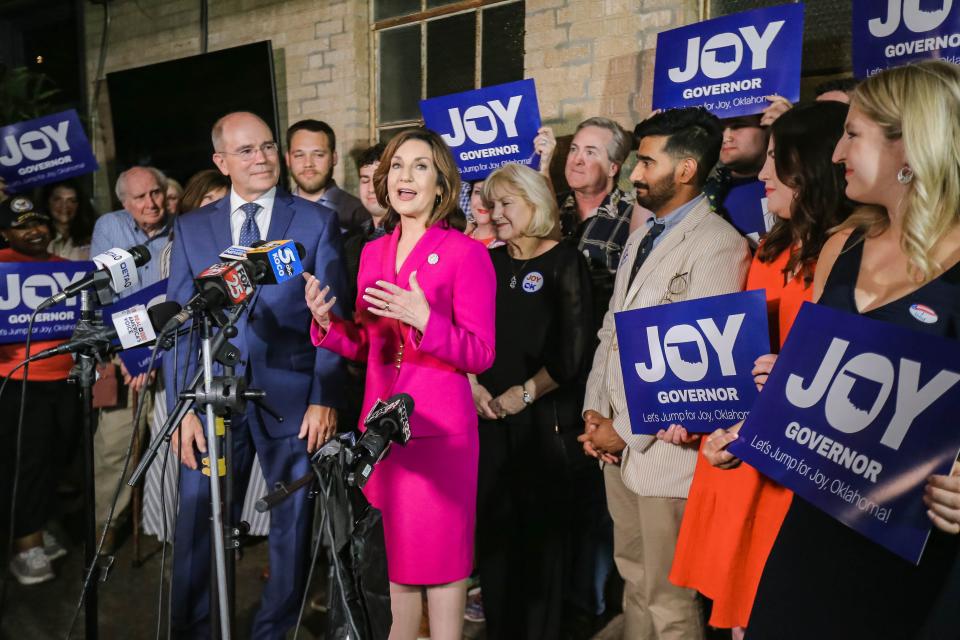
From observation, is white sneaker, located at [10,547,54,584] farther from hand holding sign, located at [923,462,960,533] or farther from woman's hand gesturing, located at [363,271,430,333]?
hand holding sign, located at [923,462,960,533]

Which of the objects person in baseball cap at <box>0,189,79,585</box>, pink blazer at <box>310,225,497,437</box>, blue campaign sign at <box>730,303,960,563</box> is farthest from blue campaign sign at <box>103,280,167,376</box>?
blue campaign sign at <box>730,303,960,563</box>

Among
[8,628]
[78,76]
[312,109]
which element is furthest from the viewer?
[78,76]

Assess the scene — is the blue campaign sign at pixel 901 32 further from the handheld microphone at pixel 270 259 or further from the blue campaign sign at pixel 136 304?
the blue campaign sign at pixel 136 304

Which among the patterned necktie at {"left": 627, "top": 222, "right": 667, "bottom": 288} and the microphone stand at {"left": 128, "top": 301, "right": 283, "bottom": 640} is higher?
the patterned necktie at {"left": 627, "top": 222, "right": 667, "bottom": 288}

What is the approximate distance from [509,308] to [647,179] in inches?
32.6

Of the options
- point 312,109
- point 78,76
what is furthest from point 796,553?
point 78,76

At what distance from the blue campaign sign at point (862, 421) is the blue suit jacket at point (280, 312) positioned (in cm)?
160

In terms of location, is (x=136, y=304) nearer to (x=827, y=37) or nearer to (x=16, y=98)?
(x=827, y=37)

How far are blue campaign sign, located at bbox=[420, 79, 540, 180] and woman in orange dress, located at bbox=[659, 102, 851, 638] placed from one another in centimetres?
197

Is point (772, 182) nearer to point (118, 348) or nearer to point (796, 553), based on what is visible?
point (796, 553)

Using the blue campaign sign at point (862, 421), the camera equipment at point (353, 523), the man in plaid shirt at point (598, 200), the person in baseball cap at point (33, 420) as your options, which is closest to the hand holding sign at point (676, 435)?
the blue campaign sign at point (862, 421)

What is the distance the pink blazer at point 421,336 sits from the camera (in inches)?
86.5

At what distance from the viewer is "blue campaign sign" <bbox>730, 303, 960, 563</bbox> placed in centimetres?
123

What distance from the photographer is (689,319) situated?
1975 millimetres
